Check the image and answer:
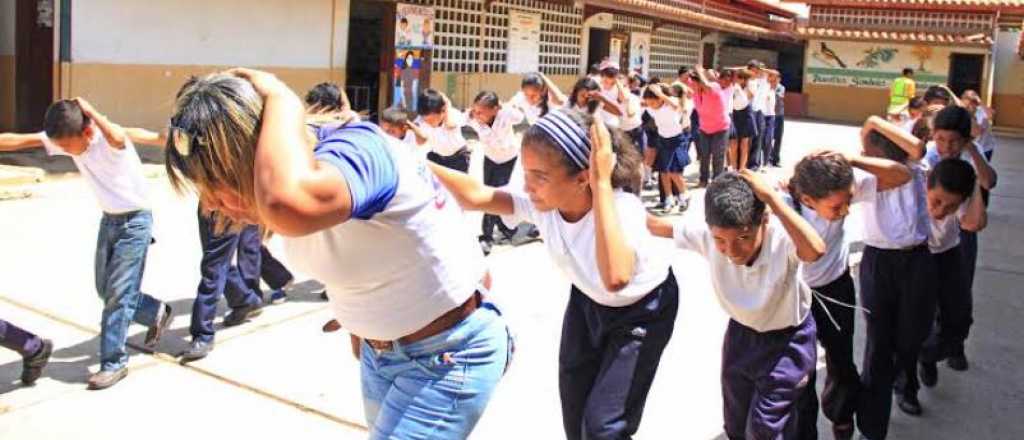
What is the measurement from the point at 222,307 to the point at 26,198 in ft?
12.6

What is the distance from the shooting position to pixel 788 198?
3225 millimetres

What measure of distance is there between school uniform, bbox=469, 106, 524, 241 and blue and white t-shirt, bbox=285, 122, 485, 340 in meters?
5.20

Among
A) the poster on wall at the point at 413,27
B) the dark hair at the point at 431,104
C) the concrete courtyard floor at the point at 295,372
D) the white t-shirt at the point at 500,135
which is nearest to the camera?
the concrete courtyard floor at the point at 295,372


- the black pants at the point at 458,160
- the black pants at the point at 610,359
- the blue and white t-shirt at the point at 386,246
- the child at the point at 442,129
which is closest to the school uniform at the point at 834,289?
the black pants at the point at 610,359

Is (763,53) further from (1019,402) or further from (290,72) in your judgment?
(1019,402)

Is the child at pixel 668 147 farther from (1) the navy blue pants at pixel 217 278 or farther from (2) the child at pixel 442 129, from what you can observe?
(1) the navy blue pants at pixel 217 278

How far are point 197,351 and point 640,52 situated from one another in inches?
779

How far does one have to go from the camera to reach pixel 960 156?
4.45m

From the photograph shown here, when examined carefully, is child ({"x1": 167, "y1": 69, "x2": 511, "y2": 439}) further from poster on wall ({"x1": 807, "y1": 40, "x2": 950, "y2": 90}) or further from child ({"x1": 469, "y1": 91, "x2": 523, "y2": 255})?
poster on wall ({"x1": 807, "y1": 40, "x2": 950, "y2": 90})

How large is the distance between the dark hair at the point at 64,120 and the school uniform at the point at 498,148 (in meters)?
3.62

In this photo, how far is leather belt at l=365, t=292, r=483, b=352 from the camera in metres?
2.07

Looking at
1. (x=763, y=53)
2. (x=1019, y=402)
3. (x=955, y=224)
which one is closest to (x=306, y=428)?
(x=955, y=224)

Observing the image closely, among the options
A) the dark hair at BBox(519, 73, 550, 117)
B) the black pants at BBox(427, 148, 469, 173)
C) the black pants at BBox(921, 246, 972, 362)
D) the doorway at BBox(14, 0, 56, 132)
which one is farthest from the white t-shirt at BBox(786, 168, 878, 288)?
the doorway at BBox(14, 0, 56, 132)

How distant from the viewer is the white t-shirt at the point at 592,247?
2.72 meters
